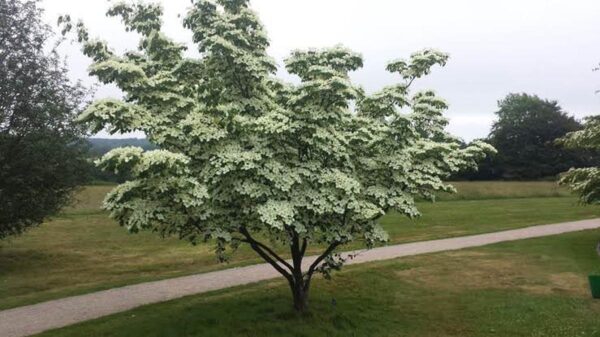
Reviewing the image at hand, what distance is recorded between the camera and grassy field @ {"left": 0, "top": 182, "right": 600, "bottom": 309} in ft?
71.9

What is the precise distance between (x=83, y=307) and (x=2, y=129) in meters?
10.7

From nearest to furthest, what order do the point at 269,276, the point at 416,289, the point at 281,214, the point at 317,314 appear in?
1. the point at 281,214
2. the point at 317,314
3. the point at 416,289
4. the point at 269,276

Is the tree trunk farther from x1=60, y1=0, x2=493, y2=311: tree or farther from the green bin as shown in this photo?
the green bin

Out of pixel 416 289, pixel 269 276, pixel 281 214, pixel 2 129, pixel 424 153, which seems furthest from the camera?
pixel 2 129

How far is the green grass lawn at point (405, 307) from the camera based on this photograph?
14.8 metres

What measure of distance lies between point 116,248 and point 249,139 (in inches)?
840

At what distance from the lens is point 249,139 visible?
12.6 m

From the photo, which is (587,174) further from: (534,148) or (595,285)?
(534,148)

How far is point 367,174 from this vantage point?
14.4 m

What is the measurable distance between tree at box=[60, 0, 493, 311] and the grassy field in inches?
392

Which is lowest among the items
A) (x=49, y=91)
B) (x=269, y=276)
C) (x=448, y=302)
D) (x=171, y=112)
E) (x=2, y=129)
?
(x=448, y=302)

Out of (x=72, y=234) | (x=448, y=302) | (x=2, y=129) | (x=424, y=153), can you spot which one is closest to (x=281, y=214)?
(x=424, y=153)

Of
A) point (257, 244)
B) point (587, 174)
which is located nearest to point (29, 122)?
point (257, 244)

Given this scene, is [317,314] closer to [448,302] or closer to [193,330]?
[193,330]
